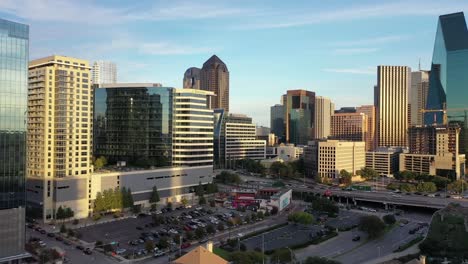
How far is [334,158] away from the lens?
90562 millimetres

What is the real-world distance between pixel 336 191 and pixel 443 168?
108ft

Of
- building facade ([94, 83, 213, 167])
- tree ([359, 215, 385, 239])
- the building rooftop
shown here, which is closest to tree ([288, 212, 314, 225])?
tree ([359, 215, 385, 239])

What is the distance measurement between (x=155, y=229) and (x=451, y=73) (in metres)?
104

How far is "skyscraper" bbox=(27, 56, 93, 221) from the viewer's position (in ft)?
157

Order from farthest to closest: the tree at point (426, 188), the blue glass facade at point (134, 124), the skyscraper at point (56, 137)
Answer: the tree at point (426, 188) → the blue glass facade at point (134, 124) → the skyscraper at point (56, 137)

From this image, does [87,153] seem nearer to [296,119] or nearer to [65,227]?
[65,227]

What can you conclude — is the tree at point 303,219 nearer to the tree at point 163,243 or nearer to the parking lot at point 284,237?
the parking lot at point 284,237

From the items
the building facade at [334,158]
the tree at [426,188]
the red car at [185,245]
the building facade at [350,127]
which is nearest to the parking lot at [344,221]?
the red car at [185,245]

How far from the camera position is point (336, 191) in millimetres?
75625

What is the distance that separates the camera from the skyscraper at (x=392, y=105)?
593 ft

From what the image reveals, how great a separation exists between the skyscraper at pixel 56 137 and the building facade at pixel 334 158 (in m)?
54.5

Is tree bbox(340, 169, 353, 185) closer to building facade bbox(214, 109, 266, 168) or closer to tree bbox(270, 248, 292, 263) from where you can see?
building facade bbox(214, 109, 266, 168)

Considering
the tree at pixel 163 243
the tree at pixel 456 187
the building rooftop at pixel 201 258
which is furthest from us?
the tree at pixel 456 187

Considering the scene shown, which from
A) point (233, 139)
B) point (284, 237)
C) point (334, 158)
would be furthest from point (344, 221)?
point (233, 139)
